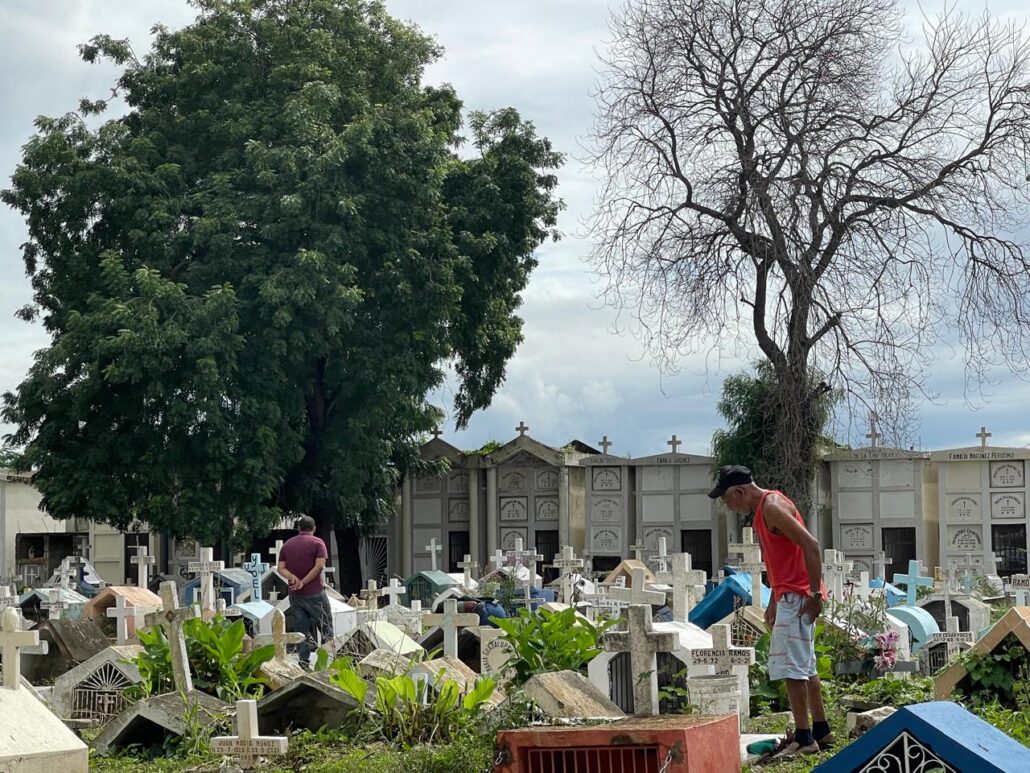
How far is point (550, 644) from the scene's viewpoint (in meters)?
8.65

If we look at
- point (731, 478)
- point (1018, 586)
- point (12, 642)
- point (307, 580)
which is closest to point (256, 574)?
point (307, 580)

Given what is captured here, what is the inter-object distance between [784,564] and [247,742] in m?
2.92

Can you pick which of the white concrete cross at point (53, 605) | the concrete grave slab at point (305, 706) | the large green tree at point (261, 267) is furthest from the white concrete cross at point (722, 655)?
the large green tree at point (261, 267)

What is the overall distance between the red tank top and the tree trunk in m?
21.9

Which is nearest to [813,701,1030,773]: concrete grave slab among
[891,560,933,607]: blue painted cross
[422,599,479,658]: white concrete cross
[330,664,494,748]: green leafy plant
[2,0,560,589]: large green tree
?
[330,664,494,748]: green leafy plant

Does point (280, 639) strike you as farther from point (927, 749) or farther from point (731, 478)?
point (927, 749)

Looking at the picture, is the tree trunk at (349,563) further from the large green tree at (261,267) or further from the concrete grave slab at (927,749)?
the concrete grave slab at (927,749)

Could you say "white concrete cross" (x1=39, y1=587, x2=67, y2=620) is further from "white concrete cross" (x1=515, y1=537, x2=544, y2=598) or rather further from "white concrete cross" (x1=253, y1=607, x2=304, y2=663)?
"white concrete cross" (x1=515, y1=537, x2=544, y2=598)

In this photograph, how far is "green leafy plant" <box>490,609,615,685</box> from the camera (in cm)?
848

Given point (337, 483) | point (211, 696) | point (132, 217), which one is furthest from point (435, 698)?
point (132, 217)

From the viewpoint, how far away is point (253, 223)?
25109 mm

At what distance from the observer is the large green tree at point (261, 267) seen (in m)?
23.8

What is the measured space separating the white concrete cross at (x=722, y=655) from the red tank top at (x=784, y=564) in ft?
3.79

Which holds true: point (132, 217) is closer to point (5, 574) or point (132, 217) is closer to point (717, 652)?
point (5, 574)
